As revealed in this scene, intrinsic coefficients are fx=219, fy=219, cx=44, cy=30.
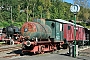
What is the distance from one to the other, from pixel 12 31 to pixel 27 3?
5111cm

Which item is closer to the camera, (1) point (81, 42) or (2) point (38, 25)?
(2) point (38, 25)

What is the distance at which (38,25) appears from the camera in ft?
60.7

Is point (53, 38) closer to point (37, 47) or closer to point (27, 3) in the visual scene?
point (37, 47)

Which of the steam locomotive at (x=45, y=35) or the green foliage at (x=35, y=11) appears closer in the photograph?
the steam locomotive at (x=45, y=35)

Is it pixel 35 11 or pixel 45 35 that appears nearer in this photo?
pixel 45 35

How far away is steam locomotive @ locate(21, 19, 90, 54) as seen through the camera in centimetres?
1772

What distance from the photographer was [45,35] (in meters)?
18.9

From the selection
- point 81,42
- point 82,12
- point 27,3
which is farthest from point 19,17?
point 81,42

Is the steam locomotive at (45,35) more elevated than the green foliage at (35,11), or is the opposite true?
the green foliage at (35,11)

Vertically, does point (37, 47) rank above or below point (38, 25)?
below

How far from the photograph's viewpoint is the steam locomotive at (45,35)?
17719 millimetres

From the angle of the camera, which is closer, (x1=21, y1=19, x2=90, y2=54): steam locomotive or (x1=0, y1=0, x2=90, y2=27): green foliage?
(x1=21, y1=19, x2=90, y2=54): steam locomotive

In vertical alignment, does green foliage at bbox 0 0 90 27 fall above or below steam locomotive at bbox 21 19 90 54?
above

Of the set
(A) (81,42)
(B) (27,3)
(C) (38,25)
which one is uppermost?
(B) (27,3)
